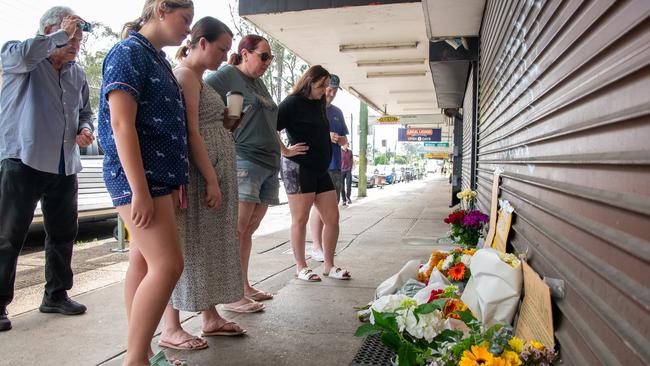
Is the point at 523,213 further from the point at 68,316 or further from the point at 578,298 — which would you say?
the point at 68,316

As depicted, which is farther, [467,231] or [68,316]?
[467,231]

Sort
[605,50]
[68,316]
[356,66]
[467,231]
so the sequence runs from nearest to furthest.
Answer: [605,50]
[68,316]
[467,231]
[356,66]

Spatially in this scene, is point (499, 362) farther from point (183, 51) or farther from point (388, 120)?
point (388, 120)

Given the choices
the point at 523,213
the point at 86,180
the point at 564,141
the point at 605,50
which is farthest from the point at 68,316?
the point at 86,180

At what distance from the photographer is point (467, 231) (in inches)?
194

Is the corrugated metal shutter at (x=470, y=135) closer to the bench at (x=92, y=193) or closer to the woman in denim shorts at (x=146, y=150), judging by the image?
the bench at (x=92, y=193)

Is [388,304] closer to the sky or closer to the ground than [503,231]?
closer to the ground

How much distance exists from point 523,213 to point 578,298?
1.11m

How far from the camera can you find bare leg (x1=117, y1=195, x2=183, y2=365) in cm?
223

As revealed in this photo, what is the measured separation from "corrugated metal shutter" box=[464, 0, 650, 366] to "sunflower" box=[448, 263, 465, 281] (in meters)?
0.59

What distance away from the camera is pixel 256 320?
3.36 meters

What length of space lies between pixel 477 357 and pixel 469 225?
3148mm

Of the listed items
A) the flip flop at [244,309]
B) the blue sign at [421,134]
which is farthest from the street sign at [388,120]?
the blue sign at [421,134]

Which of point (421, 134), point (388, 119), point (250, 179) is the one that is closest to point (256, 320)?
point (250, 179)
